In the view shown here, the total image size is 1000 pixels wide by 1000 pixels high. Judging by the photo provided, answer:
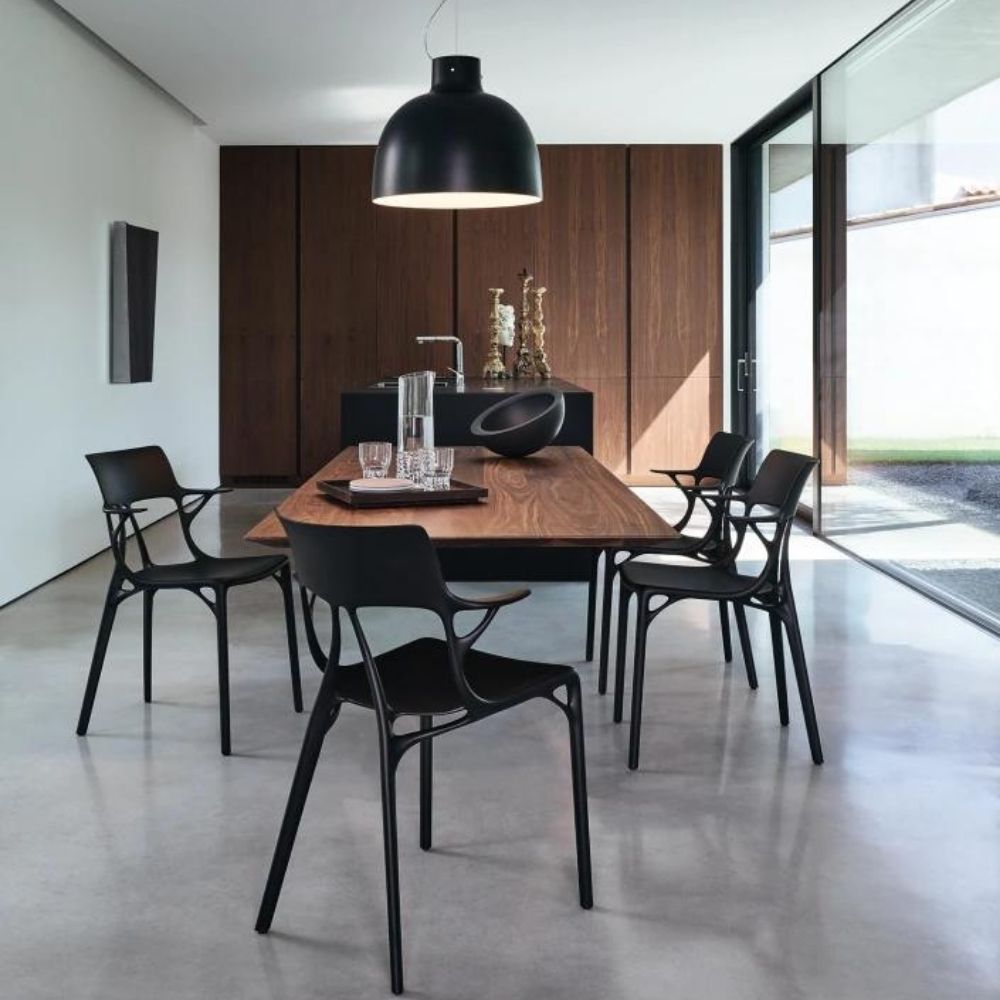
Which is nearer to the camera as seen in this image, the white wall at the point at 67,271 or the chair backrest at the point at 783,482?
the chair backrest at the point at 783,482

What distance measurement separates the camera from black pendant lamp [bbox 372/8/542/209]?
12.9 ft

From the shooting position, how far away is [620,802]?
337cm

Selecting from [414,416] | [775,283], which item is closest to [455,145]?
[414,416]

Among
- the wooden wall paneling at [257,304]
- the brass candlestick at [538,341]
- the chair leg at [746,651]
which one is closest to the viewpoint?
the chair leg at [746,651]

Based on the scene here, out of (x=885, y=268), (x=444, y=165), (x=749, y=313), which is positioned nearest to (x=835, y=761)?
(x=444, y=165)

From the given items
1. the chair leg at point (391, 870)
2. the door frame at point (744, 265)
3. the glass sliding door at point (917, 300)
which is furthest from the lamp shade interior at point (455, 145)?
the door frame at point (744, 265)

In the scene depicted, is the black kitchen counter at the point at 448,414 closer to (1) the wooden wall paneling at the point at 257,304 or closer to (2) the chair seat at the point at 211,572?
(2) the chair seat at the point at 211,572

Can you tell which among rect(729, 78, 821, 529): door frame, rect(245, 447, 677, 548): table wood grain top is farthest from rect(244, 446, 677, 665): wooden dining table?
rect(729, 78, 821, 529): door frame

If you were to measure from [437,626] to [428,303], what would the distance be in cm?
554

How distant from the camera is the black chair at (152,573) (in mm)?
3854

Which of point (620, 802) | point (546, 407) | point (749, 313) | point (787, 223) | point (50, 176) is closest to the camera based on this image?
point (620, 802)

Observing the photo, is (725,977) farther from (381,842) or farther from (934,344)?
(934,344)

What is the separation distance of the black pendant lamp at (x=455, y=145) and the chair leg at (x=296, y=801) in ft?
5.92

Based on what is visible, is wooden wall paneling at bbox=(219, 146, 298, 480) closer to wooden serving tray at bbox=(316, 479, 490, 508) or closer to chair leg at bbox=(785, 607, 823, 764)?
wooden serving tray at bbox=(316, 479, 490, 508)
